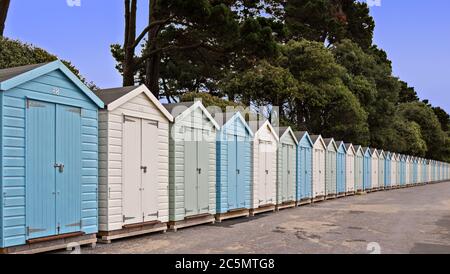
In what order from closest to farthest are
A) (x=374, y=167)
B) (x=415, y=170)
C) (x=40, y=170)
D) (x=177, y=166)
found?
(x=40, y=170) → (x=177, y=166) → (x=374, y=167) → (x=415, y=170)

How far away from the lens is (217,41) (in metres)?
23.3

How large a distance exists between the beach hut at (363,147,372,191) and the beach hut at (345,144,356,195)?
266cm

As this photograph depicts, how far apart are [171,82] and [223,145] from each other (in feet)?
80.0

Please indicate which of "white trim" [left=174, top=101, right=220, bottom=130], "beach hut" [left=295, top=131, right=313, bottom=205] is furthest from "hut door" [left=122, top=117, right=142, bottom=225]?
"beach hut" [left=295, top=131, right=313, bottom=205]

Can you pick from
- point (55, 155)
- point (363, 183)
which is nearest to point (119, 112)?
point (55, 155)

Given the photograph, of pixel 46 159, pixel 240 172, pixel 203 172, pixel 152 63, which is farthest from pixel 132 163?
pixel 152 63

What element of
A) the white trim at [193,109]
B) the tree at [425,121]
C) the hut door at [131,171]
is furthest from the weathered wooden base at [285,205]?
the tree at [425,121]

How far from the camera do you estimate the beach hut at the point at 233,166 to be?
14.3 metres

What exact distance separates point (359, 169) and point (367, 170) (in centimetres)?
208

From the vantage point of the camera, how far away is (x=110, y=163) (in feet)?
33.2

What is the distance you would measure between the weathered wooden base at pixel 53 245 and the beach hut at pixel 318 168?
1431cm

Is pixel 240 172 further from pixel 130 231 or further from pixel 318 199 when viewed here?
pixel 318 199

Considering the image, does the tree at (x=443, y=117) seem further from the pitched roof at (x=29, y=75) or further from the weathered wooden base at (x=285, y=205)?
the pitched roof at (x=29, y=75)

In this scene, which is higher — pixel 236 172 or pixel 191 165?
pixel 191 165
